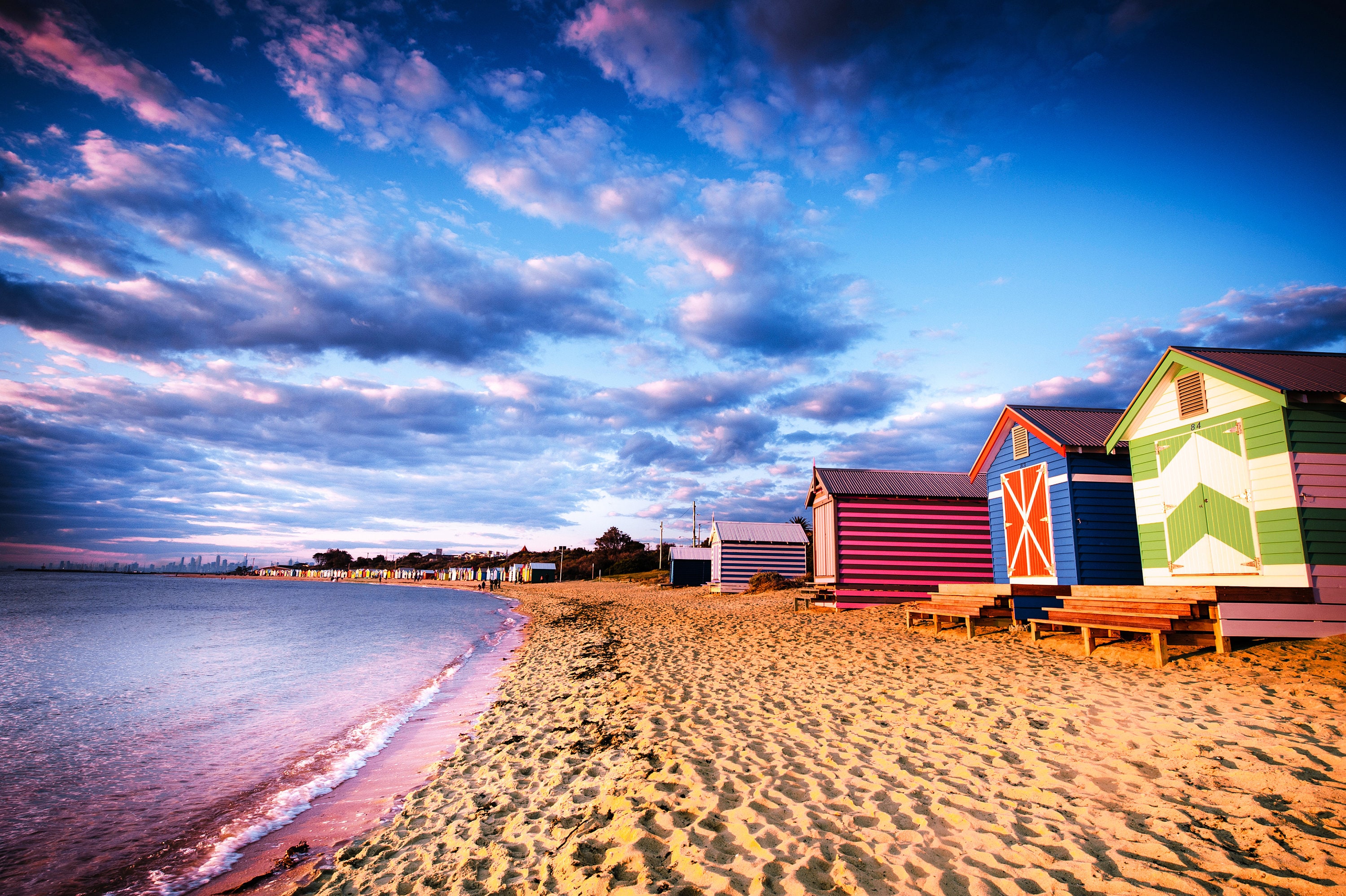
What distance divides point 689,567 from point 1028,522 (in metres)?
34.9

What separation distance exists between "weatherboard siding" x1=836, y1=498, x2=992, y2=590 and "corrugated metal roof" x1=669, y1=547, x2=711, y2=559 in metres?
27.0

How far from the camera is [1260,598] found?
8.83 metres

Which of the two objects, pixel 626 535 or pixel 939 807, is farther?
pixel 626 535

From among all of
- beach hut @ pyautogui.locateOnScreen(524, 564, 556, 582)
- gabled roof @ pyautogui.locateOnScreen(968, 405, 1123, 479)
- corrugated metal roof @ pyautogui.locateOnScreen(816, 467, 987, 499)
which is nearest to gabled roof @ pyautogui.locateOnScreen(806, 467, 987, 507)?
corrugated metal roof @ pyautogui.locateOnScreen(816, 467, 987, 499)

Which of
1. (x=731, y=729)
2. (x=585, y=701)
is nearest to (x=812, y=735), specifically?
(x=731, y=729)

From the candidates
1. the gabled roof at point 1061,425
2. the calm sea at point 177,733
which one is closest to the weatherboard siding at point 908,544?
the gabled roof at point 1061,425

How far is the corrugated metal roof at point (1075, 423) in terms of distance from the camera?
13.9 meters

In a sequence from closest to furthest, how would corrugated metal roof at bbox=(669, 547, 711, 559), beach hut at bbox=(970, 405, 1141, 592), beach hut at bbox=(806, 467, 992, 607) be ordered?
beach hut at bbox=(970, 405, 1141, 592) → beach hut at bbox=(806, 467, 992, 607) → corrugated metal roof at bbox=(669, 547, 711, 559)

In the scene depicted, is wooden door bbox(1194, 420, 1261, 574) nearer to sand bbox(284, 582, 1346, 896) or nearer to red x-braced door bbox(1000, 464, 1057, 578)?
sand bbox(284, 582, 1346, 896)

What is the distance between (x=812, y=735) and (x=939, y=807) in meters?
2.11

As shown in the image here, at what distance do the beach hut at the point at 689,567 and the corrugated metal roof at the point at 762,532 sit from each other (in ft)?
31.7

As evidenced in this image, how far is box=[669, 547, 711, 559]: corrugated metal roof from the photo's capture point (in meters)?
47.7

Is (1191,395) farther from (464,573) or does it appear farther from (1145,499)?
(464,573)

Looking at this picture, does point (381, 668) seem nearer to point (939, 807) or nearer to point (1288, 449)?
point (939, 807)
